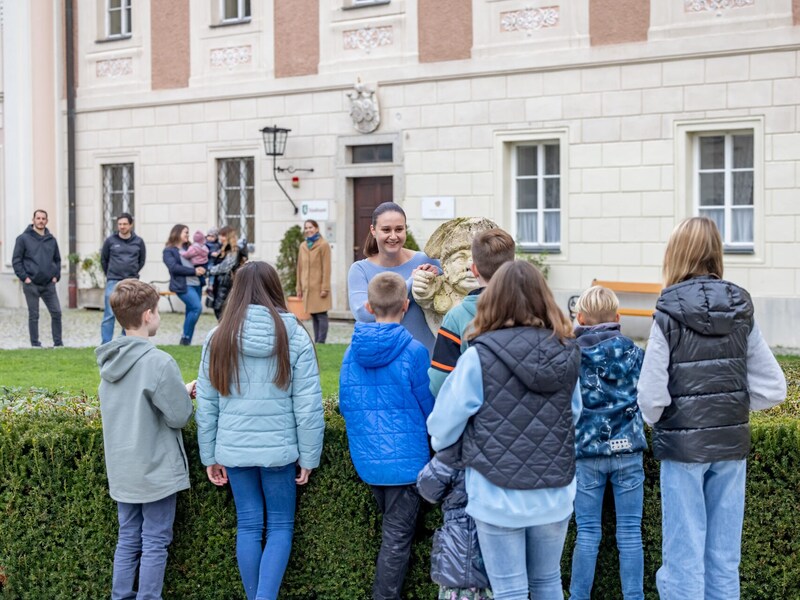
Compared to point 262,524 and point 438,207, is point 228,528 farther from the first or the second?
point 438,207

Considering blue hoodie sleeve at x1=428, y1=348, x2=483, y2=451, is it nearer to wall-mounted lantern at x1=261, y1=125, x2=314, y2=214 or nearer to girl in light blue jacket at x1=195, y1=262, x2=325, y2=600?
girl in light blue jacket at x1=195, y1=262, x2=325, y2=600

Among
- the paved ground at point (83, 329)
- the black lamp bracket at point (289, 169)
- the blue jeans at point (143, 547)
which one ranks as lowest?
the paved ground at point (83, 329)

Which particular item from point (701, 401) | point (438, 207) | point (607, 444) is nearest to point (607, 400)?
point (607, 444)

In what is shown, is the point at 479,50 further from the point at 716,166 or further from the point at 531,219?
the point at 716,166

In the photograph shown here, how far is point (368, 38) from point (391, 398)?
14523mm

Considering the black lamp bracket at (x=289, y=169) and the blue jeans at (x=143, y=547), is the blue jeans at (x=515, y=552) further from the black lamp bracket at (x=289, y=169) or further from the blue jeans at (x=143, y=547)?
the black lamp bracket at (x=289, y=169)

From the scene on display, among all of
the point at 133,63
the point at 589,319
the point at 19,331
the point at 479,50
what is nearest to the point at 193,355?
the point at 19,331

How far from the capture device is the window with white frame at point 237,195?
819 inches

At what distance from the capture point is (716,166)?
16141 mm

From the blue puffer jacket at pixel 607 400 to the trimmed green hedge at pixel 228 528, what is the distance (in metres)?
0.36

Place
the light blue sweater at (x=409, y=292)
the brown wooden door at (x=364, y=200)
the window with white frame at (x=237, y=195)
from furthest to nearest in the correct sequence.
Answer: the window with white frame at (x=237, y=195) → the brown wooden door at (x=364, y=200) → the light blue sweater at (x=409, y=292)

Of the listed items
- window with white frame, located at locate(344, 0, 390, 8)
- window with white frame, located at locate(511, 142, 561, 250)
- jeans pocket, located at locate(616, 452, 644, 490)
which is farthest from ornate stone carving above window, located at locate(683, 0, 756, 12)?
jeans pocket, located at locate(616, 452, 644, 490)

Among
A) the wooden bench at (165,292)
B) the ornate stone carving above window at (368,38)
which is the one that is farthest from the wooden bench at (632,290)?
the wooden bench at (165,292)

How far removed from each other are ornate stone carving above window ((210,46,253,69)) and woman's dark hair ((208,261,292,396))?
51.1 ft
